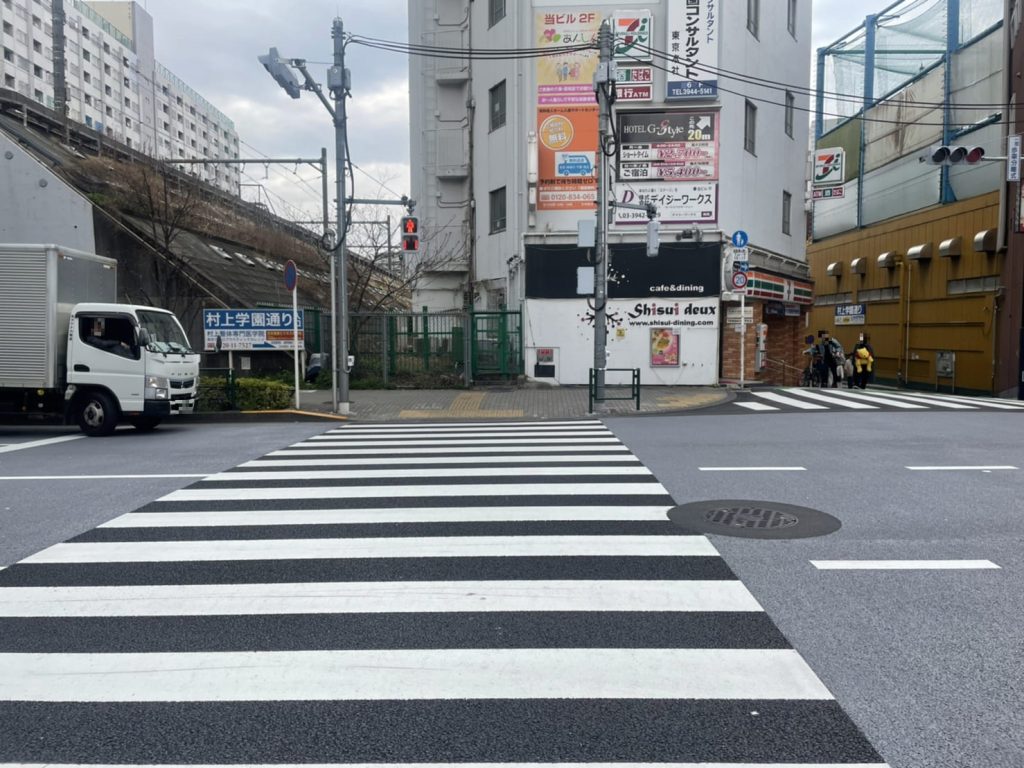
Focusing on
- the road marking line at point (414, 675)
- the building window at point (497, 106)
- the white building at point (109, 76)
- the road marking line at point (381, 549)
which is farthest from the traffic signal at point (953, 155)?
the white building at point (109, 76)

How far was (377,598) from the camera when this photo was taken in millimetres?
4863

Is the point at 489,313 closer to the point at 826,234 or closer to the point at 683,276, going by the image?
the point at 683,276

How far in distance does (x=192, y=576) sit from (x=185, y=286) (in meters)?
21.9

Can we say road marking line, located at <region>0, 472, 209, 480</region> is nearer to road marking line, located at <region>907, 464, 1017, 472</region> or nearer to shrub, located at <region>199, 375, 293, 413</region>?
shrub, located at <region>199, 375, 293, 413</region>

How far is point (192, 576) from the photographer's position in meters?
5.36

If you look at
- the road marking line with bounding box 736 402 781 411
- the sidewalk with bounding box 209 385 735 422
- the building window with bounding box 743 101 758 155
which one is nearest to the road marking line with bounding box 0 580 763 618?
the sidewalk with bounding box 209 385 735 422

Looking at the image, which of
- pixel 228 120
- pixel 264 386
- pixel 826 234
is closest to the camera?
pixel 264 386

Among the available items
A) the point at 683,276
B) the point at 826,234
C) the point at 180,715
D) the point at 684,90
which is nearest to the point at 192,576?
the point at 180,715

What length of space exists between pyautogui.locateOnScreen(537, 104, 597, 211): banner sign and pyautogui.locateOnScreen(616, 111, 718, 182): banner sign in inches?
37.2

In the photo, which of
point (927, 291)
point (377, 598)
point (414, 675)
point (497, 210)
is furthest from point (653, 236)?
point (927, 291)

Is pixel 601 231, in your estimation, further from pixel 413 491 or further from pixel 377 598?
pixel 377 598

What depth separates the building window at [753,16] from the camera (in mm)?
24719

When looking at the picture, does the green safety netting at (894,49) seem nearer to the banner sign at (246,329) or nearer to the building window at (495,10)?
the building window at (495,10)

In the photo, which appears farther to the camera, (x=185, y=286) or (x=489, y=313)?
(x=185, y=286)
